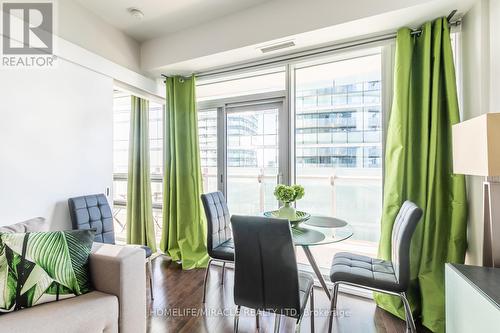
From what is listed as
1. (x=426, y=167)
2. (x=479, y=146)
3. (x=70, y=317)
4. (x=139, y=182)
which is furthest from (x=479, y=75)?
(x=139, y=182)

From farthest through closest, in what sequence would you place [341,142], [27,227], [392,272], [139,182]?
1. [139,182]
2. [341,142]
3. [392,272]
4. [27,227]

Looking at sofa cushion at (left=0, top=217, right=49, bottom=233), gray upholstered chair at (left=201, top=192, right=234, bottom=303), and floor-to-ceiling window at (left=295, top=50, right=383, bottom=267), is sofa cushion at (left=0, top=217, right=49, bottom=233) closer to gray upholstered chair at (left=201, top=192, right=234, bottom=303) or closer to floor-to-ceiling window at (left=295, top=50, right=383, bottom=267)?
gray upholstered chair at (left=201, top=192, right=234, bottom=303)

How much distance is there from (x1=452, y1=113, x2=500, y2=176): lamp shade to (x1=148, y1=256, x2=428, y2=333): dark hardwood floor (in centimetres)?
137

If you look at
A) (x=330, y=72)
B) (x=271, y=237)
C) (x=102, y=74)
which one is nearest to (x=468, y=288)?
(x=271, y=237)

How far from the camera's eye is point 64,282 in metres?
1.36

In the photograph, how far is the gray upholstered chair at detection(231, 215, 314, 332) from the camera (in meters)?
1.36

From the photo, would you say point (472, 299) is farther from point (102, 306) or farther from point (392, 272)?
point (102, 306)

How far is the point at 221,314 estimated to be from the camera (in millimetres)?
2023

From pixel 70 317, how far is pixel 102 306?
15 centimetres

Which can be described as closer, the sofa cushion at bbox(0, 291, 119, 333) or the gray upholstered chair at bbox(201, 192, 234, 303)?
the sofa cushion at bbox(0, 291, 119, 333)

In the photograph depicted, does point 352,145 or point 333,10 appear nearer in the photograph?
point 333,10

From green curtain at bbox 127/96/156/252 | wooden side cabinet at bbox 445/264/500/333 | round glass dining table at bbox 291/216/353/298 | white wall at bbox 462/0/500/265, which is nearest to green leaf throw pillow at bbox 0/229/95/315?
round glass dining table at bbox 291/216/353/298

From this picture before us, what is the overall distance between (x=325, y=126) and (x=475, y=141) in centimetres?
187

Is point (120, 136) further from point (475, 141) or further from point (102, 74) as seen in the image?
point (475, 141)
